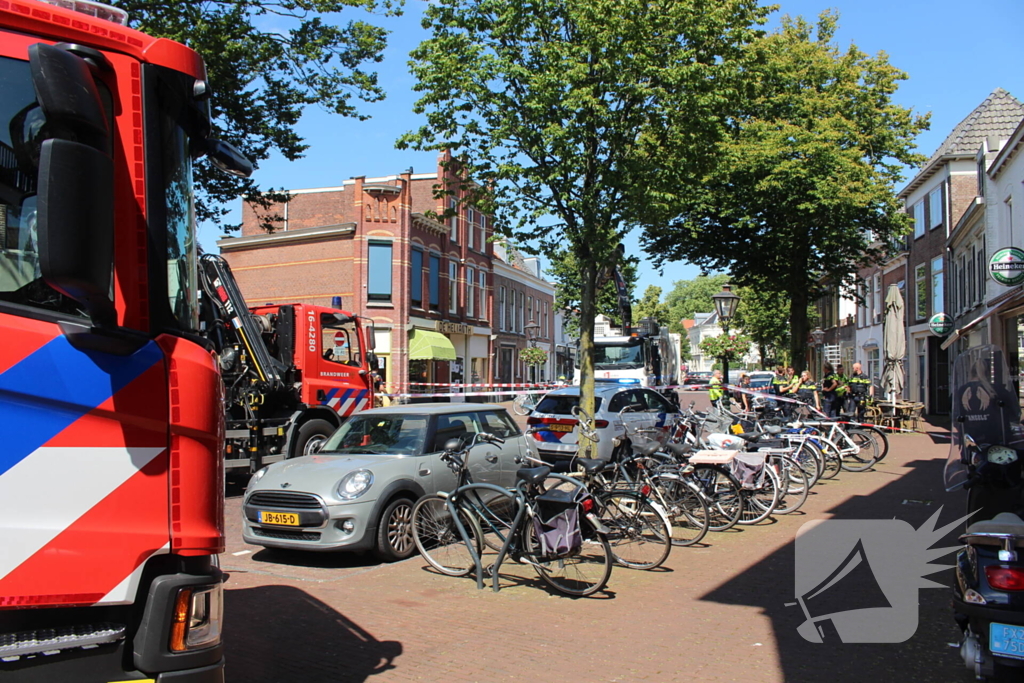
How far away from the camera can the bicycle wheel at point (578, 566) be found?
Answer: 637cm

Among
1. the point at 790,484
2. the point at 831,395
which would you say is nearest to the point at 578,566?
the point at 790,484

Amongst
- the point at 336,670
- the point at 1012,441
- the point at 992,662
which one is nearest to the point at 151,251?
the point at 336,670

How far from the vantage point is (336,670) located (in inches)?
190

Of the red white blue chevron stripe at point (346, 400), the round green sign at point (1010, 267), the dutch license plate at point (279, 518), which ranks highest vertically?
the round green sign at point (1010, 267)

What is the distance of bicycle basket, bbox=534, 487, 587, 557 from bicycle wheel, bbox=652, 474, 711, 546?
2.13 metres

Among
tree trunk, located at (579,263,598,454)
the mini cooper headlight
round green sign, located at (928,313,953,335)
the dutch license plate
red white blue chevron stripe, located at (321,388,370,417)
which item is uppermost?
round green sign, located at (928,313,953,335)

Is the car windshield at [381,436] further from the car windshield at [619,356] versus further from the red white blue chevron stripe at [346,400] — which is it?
the car windshield at [619,356]

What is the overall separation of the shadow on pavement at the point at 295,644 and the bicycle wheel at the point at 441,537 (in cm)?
120

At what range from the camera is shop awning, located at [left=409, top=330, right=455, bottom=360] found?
34281 millimetres

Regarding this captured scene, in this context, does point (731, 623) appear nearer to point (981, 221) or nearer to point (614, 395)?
point (614, 395)

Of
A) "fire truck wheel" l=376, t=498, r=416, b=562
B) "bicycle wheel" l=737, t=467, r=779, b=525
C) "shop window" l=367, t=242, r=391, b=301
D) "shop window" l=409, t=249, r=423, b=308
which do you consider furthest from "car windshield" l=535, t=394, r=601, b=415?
"shop window" l=409, t=249, r=423, b=308

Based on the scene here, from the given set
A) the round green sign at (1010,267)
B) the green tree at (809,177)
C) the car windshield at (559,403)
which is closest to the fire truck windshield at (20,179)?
the car windshield at (559,403)

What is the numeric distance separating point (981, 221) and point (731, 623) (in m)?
21.6

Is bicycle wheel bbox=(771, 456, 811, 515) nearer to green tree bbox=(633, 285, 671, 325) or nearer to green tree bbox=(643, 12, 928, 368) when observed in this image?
green tree bbox=(643, 12, 928, 368)
